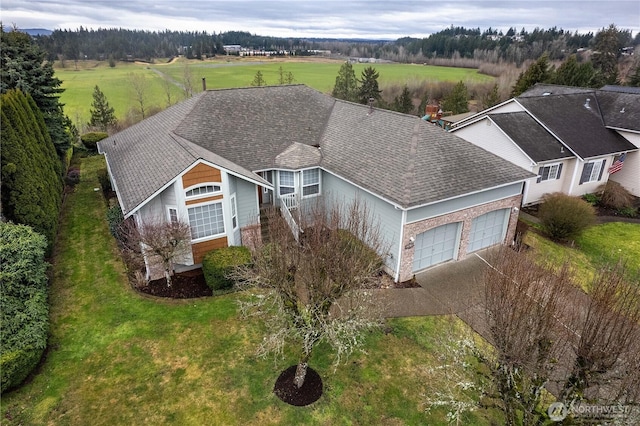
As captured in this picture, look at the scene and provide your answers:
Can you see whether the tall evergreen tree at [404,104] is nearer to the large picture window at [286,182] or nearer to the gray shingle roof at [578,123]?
the gray shingle roof at [578,123]

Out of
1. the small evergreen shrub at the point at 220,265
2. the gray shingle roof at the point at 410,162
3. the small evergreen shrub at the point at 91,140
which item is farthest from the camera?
the small evergreen shrub at the point at 91,140

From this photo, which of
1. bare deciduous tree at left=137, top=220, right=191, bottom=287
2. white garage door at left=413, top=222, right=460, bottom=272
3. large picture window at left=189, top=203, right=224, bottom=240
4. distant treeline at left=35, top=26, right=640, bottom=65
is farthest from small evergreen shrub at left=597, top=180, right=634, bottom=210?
distant treeline at left=35, top=26, right=640, bottom=65

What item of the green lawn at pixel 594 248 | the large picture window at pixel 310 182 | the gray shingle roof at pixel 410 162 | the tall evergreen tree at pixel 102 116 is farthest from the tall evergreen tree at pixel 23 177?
the green lawn at pixel 594 248

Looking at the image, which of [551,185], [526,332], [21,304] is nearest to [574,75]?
[551,185]

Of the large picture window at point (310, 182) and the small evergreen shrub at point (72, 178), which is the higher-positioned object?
the large picture window at point (310, 182)
